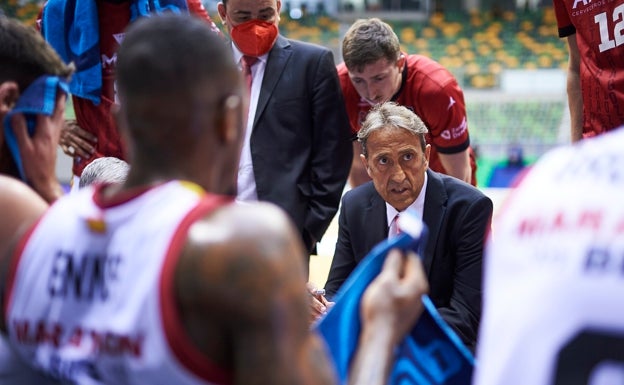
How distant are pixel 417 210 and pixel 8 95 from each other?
6.17ft

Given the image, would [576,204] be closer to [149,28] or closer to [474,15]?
[149,28]

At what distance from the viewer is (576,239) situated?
1.24 m

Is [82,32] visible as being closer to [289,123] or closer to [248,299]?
[289,123]

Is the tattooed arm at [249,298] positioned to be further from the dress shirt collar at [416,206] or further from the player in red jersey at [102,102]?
the player in red jersey at [102,102]

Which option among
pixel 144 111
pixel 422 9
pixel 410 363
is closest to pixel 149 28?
pixel 144 111

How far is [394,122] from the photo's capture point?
352 cm

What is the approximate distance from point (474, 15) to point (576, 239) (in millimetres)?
20603

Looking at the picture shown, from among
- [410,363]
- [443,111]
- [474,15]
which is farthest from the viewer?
[474,15]

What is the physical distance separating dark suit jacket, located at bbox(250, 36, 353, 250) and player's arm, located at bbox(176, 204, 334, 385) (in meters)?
2.50

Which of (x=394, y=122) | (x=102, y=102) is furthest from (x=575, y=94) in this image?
(x=102, y=102)

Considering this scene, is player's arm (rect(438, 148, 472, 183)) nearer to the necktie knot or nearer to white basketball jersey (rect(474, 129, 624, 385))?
the necktie knot

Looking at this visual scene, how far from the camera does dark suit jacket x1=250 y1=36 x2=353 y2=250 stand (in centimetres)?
385

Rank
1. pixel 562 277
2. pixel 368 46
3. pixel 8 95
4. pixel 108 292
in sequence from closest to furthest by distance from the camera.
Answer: pixel 562 277 < pixel 108 292 < pixel 8 95 < pixel 368 46

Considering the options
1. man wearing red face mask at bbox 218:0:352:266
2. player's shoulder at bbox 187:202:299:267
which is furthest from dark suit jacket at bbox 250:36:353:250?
player's shoulder at bbox 187:202:299:267
